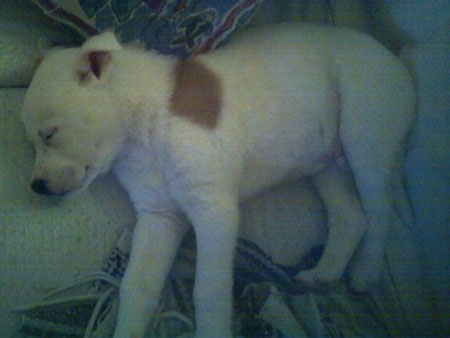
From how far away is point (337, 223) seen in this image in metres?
1.00

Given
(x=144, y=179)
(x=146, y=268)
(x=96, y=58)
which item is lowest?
(x=146, y=268)

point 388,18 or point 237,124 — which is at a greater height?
point 388,18

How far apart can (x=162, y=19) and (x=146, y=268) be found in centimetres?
50

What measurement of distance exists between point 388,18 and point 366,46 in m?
0.08

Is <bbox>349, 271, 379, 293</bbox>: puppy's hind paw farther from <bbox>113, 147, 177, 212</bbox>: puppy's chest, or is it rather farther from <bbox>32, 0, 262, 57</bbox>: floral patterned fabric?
<bbox>32, 0, 262, 57</bbox>: floral patterned fabric

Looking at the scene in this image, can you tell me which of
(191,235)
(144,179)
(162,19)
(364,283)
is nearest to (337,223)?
(364,283)

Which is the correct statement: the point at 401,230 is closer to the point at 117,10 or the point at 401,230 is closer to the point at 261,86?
the point at 261,86

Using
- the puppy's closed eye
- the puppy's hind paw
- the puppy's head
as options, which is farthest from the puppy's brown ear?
the puppy's hind paw

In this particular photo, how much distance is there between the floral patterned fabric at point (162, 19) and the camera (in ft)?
3.02

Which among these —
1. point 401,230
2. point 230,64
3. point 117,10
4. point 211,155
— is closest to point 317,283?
point 401,230

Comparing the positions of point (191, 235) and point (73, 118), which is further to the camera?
point (191, 235)

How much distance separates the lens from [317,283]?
36.9 inches

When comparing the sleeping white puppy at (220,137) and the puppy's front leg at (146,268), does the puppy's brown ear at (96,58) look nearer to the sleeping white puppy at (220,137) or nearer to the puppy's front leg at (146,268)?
the sleeping white puppy at (220,137)

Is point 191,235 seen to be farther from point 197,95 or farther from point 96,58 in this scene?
point 96,58
